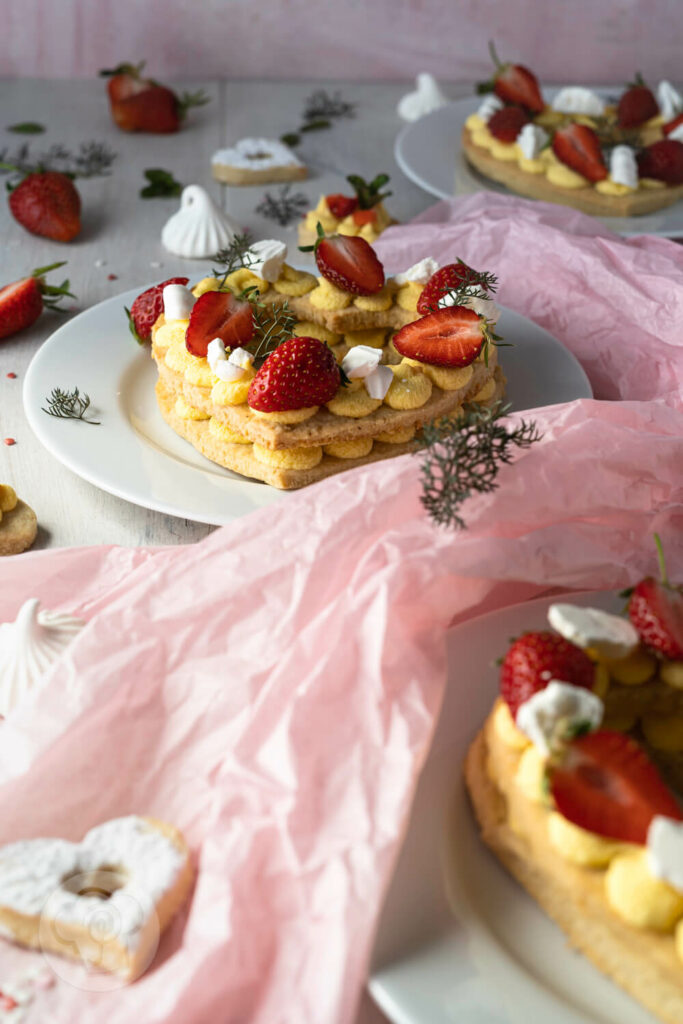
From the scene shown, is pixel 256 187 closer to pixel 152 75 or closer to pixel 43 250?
pixel 43 250

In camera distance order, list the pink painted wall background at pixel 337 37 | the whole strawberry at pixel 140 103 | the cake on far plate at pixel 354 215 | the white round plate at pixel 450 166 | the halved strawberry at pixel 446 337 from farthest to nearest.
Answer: the pink painted wall background at pixel 337 37 < the whole strawberry at pixel 140 103 < the white round plate at pixel 450 166 < the cake on far plate at pixel 354 215 < the halved strawberry at pixel 446 337

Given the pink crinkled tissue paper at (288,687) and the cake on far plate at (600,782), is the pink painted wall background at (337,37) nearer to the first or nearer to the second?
the pink crinkled tissue paper at (288,687)

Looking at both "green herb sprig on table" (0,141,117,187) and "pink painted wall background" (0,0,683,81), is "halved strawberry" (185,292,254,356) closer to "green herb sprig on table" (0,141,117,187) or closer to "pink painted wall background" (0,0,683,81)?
"green herb sprig on table" (0,141,117,187)

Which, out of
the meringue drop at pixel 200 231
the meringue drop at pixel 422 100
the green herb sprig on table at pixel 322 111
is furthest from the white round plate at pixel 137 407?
the meringue drop at pixel 422 100

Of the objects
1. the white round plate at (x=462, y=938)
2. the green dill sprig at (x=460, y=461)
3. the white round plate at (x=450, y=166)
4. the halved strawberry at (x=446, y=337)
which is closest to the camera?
the white round plate at (x=462, y=938)

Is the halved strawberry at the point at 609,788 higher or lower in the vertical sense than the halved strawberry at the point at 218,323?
higher

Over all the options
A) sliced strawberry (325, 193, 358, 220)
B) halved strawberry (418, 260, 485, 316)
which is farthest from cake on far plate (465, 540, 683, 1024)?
sliced strawberry (325, 193, 358, 220)

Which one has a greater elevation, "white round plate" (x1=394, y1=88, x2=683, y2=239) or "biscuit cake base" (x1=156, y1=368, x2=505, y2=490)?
"white round plate" (x1=394, y1=88, x2=683, y2=239)

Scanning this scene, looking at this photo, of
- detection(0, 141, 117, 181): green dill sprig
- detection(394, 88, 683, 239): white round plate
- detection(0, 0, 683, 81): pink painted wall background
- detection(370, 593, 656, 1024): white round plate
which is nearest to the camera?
detection(370, 593, 656, 1024): white round plate
